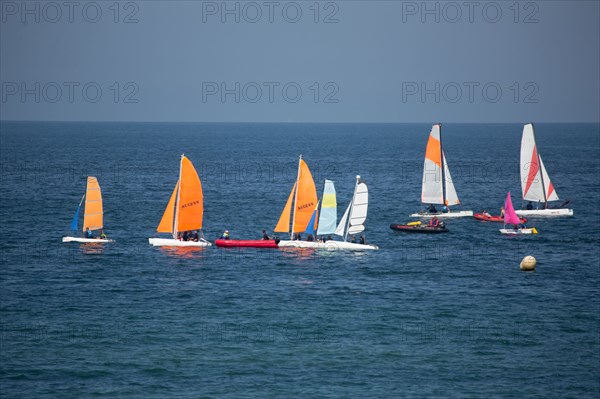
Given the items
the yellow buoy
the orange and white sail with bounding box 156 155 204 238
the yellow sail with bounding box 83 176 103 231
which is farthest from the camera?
the yellow sail with bounding box 83 176 103 231

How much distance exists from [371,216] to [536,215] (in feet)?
70.5

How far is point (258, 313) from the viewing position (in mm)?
71000

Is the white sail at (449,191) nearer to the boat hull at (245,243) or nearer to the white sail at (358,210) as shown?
the white sail at (358,210)

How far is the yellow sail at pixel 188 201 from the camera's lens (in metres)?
95.2

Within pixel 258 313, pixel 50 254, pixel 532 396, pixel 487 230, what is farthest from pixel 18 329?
pixel 487 230

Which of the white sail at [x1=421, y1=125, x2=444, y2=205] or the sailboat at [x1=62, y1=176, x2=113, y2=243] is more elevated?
the white sail at [x1=421, y1=125, x2=444, y2=205]

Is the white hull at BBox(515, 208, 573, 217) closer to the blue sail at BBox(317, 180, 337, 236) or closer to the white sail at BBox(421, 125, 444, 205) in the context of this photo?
the white sail at BBox(421, 125, 444, 205)

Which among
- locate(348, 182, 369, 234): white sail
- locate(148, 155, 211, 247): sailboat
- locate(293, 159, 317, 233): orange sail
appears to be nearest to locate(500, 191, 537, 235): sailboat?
locate(348, 182, 369, 234): white sail

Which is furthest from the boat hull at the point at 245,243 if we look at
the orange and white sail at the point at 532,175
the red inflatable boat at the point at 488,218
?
the orange and white sail at the point at 532,175

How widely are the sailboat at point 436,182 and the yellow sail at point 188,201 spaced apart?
1382 inches

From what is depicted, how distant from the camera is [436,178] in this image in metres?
120

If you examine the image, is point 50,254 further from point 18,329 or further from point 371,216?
point 371,216

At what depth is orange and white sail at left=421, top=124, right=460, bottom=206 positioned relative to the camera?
11975 centimetres

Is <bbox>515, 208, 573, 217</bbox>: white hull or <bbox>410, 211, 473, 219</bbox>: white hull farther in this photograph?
<bbox>515, 208, 573, 217</bbox>: white hull
